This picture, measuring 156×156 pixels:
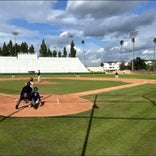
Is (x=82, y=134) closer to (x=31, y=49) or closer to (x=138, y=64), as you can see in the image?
(x=31, y=49)

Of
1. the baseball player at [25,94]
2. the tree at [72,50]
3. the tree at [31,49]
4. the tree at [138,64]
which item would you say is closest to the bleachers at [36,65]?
the tree at [72,50]

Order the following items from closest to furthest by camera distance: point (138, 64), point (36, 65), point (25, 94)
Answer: point (25, 94) → point (36, 65) → point (138, 64)

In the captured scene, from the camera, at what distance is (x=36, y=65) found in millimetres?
99188

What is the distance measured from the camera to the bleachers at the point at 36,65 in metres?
94.8

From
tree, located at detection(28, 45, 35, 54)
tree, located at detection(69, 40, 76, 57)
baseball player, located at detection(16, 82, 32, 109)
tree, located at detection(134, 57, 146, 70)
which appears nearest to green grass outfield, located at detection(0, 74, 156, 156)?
baseball player, located at detection(16, 82, 32, 109)

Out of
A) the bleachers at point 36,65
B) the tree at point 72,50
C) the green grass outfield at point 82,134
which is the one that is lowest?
the green grass outfield at point 82,134

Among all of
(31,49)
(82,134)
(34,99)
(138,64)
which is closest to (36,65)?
(31,49)

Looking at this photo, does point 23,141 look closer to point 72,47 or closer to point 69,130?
point 69,130

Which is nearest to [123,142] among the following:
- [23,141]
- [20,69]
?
[23,141]

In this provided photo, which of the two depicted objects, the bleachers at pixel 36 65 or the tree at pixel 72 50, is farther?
the tree at pixel 72 50

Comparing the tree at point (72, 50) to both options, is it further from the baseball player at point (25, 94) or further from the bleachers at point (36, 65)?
the baseball player at point (25, 94)

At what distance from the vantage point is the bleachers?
311 feet

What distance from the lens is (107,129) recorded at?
983 centimetres

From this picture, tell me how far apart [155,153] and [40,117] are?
5909 mm
